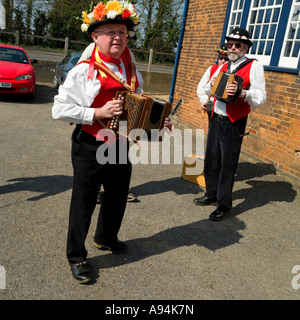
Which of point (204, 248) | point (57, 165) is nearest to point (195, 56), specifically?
point (57, 165)

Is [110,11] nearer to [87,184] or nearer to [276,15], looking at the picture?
[87,184]

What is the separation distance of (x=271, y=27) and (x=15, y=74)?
7.44 m

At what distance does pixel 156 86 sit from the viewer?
17703mm

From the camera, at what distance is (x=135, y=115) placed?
2.79 metres

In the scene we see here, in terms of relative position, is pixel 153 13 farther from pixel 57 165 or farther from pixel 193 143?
pixel 57 165

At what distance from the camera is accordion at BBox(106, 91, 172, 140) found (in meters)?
2.78

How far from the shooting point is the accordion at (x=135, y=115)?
2775 mm

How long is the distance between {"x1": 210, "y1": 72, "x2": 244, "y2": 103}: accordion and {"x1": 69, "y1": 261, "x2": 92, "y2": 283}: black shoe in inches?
98.6

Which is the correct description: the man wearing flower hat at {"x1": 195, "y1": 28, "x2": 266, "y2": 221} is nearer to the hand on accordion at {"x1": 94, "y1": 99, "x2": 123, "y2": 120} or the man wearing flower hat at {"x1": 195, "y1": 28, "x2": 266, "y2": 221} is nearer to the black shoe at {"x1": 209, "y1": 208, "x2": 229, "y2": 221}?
the black shoe at {"x1": 209, "y1": 208, "x2": 229, "y2": 221}

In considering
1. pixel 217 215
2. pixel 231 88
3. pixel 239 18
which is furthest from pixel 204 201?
pixel 239 18

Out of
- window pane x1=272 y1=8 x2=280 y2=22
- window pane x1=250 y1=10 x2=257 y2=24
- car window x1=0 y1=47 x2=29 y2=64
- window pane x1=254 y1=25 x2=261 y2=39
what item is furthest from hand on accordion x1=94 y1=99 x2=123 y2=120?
car window x1=0 y1=47 x2=29 y2=64

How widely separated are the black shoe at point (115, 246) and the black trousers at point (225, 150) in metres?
1.58

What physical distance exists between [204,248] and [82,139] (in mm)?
1912
